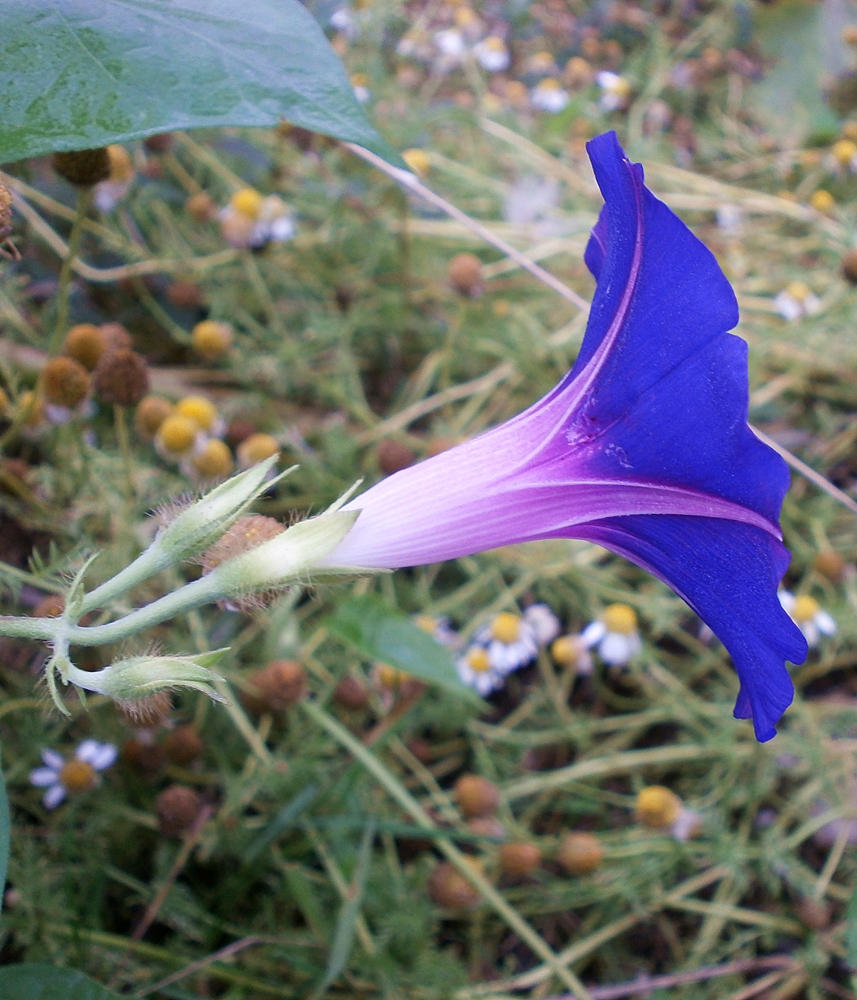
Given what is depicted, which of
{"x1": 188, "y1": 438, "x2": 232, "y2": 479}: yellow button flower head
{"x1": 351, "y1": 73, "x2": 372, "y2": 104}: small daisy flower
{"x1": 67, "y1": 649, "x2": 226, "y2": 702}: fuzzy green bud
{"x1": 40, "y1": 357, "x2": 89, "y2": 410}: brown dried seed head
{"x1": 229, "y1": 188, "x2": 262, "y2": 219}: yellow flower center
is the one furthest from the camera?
{"x1": 351, "y1": 73, "x2": 372, "y2": 104}: small daisy flower

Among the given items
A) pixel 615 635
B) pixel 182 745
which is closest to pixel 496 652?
pixel 615 635

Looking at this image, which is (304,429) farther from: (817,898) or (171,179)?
(817,898)

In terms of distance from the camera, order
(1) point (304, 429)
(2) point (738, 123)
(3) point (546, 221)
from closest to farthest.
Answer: (1) point (304, 429)
(3) point (546, 221)
(2) point (738, 123)

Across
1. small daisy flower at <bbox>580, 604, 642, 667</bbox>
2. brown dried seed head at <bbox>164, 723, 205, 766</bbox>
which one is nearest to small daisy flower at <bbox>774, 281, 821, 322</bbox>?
small daisy flower at <bbox>580, 604, 642, 667</bbox>

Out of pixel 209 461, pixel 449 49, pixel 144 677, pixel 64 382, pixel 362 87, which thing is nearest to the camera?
pixel 144 677

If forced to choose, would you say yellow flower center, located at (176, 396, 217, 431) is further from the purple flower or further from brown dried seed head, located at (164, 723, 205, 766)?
the purple flower

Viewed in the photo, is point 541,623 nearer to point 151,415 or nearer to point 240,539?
point 151,415

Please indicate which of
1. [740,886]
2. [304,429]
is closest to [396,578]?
[304,429]
